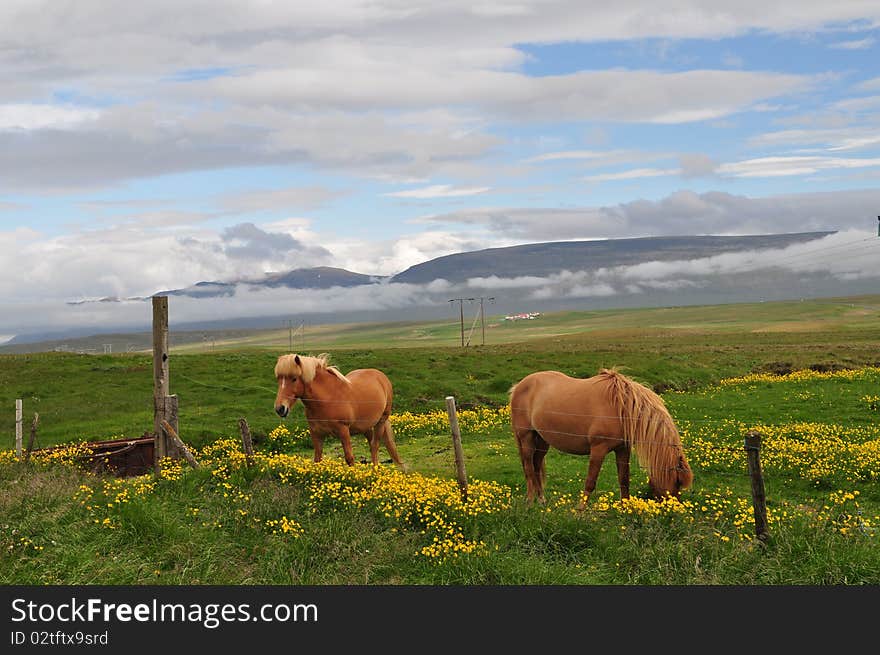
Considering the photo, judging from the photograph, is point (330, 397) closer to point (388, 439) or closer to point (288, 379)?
point (288, 379)

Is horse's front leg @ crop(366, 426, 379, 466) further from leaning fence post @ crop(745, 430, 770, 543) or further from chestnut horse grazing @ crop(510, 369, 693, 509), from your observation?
leaning fence post @ crop(745, 430, 770, 543)

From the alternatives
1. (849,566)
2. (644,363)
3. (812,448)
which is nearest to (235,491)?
(849,566)

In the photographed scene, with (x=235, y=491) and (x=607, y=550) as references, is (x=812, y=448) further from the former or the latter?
(x=235, y=491)

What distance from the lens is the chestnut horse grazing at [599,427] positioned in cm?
1276

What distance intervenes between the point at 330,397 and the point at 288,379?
4.16ft

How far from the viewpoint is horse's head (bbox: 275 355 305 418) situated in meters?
16.0

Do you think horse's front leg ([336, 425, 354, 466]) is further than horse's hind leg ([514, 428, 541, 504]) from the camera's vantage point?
Yes

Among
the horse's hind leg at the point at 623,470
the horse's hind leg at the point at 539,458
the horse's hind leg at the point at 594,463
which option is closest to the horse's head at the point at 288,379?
the horse's hind leg at the point at 539,458

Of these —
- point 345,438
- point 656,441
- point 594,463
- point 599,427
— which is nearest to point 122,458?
point 345,438

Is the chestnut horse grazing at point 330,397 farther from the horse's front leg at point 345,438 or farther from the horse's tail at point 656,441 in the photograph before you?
the horse's tail at point 656,441

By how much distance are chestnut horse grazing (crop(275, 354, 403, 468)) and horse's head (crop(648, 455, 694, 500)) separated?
281 inches

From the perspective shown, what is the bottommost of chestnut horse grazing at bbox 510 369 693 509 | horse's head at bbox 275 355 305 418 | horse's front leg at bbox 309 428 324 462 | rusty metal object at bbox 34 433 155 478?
rusty metal object at bbox 34 433 155 478

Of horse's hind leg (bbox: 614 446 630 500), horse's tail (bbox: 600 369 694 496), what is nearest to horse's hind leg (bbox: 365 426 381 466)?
horse's hind leg (bbox: 614 446 630 500)

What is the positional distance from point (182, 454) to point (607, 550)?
9528mm
